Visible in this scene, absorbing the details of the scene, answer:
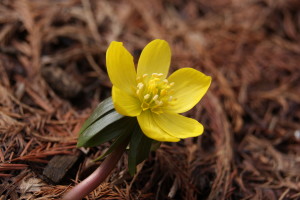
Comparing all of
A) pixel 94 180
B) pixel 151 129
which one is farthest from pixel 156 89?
pixel 94 180

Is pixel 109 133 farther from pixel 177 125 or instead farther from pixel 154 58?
Answer: pixel 154 58

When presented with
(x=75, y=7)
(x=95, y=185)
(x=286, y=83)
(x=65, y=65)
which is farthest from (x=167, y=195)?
(x=75, y=7)

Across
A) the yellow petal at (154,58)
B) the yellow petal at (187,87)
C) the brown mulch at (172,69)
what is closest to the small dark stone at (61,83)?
the brown mulch at (172,69)

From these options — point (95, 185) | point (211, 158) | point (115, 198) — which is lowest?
point (211, 158)

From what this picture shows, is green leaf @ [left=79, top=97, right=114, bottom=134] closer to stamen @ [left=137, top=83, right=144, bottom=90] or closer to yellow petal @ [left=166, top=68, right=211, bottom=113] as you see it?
stamen @ [left=137, top=83, right=144, bottom=90]

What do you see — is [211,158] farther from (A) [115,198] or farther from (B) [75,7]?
(B) [75,7]

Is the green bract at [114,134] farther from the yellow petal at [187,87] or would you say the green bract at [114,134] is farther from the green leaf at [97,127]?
the yellow petal at [187,87]
